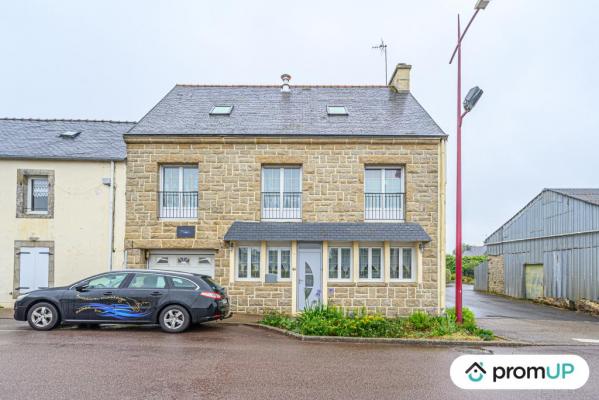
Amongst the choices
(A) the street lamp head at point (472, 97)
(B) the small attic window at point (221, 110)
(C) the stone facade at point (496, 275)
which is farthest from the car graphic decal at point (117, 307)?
(C) the stone facade at point (496, 275)

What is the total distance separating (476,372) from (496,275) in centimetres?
2529

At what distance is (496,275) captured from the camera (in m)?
31.5

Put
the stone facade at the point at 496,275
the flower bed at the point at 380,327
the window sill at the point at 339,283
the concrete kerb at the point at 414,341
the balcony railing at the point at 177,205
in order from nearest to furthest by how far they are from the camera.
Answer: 1. the concrete kerb at the point at 414,341
2. the flower bed at the point at 380,327
3. the window sill at the point at 339,283
4. the balcony railing at the point at 177,205
5. the stone facade at the point at 496,275

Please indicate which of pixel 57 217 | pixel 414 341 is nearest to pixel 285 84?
pixel 57 217

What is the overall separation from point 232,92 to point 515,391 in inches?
562

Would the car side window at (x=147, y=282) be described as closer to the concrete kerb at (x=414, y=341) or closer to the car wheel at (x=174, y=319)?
the car wheel at (x=174, y=319)

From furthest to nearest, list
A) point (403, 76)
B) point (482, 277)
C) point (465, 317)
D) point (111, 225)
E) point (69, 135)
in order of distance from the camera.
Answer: point (482, 277) → point (403, 76) → point (69, 135) → point (111, 225) → point (465, 317)

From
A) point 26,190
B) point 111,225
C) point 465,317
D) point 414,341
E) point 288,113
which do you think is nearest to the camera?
point 414,341

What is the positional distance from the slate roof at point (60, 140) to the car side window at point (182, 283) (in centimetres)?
609

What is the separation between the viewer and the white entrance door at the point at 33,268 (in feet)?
53.8

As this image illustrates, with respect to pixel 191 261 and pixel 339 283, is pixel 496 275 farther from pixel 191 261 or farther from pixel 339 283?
pixel 191 261

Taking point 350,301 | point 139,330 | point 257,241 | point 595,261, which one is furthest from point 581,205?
point 139,330

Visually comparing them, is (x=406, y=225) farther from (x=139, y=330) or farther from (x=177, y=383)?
(x=177, y=383)

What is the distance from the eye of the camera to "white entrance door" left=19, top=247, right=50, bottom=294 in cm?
1641
